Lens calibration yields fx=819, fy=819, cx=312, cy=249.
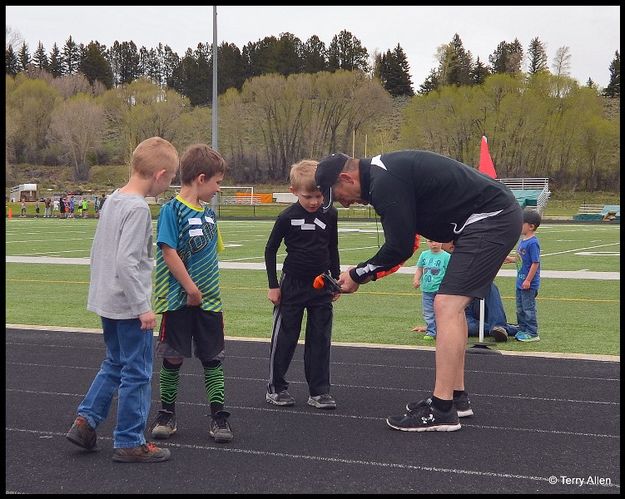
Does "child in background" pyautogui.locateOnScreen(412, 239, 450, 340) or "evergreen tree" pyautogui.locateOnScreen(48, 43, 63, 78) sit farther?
"evergreen tree" pyautogui.locateOnScreen(48, 43, 63, 78)

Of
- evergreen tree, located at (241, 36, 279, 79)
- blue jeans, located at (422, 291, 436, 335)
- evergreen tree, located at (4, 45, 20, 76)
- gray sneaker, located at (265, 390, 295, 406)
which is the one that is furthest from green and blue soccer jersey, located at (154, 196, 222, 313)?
evergreen tree, located at (241, 36, 279, 79)

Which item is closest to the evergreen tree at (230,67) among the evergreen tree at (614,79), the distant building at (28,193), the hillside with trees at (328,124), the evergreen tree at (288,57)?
the evergreen tree at (288,57)

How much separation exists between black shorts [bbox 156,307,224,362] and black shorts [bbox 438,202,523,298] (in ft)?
4.63

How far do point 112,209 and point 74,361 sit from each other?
3.21 meters

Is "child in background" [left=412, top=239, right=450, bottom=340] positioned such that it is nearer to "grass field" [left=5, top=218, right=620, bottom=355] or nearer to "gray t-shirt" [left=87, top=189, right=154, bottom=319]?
"grass field" [left=5, top=218, right=620, bottom=355]

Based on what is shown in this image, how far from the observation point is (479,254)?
4957mm

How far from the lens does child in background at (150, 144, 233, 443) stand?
15.5 feet

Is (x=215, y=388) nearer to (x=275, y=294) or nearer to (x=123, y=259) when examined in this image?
(x=275, y=294)

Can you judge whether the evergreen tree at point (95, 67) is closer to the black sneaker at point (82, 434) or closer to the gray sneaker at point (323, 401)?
the gray sneaker at point (323, 401)

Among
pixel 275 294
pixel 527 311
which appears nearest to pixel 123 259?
pixel 275 294

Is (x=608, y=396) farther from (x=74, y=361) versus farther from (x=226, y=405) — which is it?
(x=74, y=361)

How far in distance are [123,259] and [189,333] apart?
863 millimetres

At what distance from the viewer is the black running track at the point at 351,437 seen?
4.04 meters

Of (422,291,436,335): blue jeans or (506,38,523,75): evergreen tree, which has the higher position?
(506,38,523,75): evergreen tree
